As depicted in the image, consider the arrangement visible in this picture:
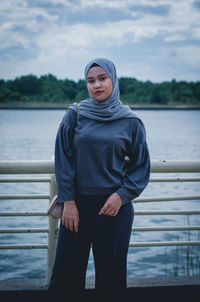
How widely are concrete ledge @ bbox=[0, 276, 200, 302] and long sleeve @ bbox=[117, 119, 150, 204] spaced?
3.15 ft

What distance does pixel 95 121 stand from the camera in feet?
7.00

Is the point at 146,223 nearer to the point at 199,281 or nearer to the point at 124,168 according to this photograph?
the point at 199,281

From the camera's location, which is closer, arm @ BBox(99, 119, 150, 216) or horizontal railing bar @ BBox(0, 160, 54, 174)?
arm @ BBox(99, 119, 150, 216)

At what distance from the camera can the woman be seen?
2104 millimetres

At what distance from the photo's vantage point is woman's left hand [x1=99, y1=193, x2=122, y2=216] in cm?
208

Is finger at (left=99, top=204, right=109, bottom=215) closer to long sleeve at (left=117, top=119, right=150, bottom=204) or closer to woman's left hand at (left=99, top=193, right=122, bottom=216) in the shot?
woman's left hand at (left=99, top=193, right=122, bottom=216)

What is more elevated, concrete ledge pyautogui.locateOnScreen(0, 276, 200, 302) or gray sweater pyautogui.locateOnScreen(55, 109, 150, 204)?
gray sweater pyautogui.locateOnScreen(55, 109, 150, 204)

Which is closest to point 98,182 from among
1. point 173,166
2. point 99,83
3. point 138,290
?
point 99,83

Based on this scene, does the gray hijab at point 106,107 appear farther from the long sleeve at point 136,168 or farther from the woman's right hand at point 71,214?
the woman's right hand at point 71,214

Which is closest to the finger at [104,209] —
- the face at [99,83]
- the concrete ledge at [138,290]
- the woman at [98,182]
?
the woman at [98,182]

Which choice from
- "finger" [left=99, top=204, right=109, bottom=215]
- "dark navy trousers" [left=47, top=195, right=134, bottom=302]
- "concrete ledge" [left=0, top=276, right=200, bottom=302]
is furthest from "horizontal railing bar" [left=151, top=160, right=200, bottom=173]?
"concrete ledge" [left=0, top=276, right=200, bottom=302]

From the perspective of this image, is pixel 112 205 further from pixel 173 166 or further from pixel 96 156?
pixel 173 166

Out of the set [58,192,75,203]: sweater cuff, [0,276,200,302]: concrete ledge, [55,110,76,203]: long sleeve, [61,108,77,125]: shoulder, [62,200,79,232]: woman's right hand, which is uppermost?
[61,108,77,125]: shoulder

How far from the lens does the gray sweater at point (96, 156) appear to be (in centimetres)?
209
